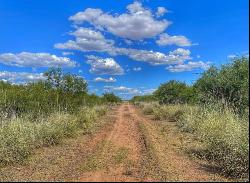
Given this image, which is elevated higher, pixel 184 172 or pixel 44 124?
pixel 44 124

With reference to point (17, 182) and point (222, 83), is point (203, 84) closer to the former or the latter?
point (222, 83)

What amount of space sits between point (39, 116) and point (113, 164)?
9.22 meters

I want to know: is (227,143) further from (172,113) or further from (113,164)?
(172,113)

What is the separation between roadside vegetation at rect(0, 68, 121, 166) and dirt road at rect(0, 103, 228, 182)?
1.99 feet

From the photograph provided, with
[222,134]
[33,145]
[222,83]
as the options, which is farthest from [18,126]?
[222,83]

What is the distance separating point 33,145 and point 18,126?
4.65 feet

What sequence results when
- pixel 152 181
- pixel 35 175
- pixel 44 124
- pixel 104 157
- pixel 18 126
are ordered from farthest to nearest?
pixel 44 124, pixel 18 126, pixel 104 157, pixel 35 175, pixel 152 181

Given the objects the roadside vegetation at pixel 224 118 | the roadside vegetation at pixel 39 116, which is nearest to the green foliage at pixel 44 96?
the roadside vegetation at pixel 39 116

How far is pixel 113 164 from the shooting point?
→ 487 inches

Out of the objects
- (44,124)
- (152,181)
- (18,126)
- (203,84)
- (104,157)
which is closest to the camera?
(152,181)

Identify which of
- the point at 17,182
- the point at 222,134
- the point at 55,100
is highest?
the point at 55,100

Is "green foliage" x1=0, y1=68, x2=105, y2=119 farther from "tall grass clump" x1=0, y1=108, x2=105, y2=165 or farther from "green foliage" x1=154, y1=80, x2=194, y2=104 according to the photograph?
"green foliage" x1=154, y1=80, x2=194, y2=104

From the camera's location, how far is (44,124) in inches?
703

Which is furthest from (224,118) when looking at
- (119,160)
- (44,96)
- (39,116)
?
(44,96)
